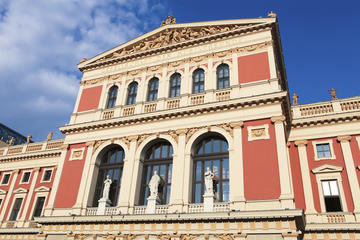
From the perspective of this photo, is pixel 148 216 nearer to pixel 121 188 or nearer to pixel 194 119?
pixel 121 188

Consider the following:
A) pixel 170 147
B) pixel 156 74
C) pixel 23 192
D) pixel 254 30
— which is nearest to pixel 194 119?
pixel 170 147

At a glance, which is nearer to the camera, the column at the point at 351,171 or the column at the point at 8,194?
the column at the point at 351,171

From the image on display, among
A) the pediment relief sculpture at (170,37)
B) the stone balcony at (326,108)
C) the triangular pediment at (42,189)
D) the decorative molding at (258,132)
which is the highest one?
the pediment relief sculpture at (170,37)

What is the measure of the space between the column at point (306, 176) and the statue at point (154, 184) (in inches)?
366

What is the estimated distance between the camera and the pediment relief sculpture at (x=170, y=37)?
24.4 meters

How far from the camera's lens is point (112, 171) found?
22469 mm

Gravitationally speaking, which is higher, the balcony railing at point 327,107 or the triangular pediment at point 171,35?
the triangular pediment at point 171,35

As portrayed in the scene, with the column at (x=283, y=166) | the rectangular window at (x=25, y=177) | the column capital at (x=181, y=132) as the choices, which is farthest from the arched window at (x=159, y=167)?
the rectangular window at (x=25, y=177)

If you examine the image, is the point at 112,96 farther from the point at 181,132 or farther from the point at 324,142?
the point at 324,142

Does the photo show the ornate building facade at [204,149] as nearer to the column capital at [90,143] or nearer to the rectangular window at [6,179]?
the column capital at [90,143]

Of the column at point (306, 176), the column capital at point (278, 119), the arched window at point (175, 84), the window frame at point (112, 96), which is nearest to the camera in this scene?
the column capital at point (278, 119)

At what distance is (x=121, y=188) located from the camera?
67.1 feet

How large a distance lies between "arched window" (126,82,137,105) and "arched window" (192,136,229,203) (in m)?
7.00

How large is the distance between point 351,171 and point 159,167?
12.1 meters
